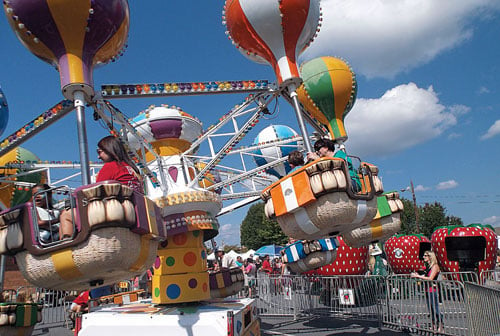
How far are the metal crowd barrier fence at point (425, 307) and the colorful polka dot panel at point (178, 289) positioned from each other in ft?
11.7

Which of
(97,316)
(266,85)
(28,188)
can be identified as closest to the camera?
(97,316)

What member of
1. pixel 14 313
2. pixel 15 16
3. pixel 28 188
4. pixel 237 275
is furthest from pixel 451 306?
pixel 28 188

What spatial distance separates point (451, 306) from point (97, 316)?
506 cm

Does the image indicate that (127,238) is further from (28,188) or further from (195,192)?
(28,188)

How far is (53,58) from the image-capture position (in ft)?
15.1

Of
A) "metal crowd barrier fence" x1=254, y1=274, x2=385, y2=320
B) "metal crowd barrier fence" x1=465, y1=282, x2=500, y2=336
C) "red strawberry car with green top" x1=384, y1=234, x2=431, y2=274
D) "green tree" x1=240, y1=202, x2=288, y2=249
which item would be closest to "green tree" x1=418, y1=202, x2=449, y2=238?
"green tree" x1=240, y1=202, x2=288, y2=249

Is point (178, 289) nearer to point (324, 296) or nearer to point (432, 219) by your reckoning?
point (324, 296)

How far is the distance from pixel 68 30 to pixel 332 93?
5081 mm

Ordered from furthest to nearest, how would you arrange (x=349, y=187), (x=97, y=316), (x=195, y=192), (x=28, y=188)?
1. (x=28, y=188)
2. (x=195, y=192)
3. (x=97, y=316)
4. (x=349, y=187)

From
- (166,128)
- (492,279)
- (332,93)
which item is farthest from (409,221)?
(166,128)

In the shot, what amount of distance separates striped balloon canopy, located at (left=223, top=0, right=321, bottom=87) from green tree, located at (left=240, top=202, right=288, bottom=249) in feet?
103

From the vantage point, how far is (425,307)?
20.4 ft

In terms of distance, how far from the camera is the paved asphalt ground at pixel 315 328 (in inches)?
251

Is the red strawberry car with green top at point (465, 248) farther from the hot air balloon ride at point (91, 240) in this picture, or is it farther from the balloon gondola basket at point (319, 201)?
the hot air balloon ride at point (91, 240)
